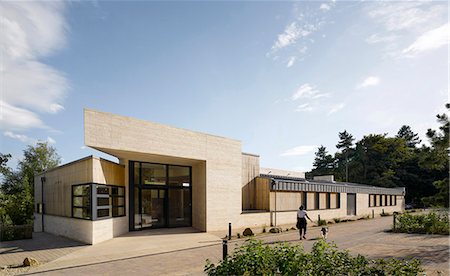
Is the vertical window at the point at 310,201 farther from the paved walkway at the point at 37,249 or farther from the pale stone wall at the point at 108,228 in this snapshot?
the paved walkway at the point at 37,249

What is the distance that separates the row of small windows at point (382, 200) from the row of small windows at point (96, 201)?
95.6 feet

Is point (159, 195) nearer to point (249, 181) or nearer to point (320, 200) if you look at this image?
point (249, 181)

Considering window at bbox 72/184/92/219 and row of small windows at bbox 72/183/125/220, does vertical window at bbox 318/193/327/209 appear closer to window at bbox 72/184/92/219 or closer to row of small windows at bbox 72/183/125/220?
row of small windows at bbox 72/183/125/220

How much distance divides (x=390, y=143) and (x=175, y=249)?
56.0 m

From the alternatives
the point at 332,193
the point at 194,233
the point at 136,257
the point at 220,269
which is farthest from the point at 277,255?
the point at 332,193

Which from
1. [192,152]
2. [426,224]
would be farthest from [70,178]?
[426,224]

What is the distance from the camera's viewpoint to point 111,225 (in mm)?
15219

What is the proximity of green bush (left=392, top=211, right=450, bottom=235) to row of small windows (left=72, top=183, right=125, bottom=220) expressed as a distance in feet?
50.3

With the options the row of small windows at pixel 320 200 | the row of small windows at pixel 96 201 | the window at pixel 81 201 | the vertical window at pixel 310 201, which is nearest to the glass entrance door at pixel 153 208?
the row of small windows at pixel 96 201

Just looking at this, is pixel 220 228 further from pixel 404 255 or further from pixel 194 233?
pixel 404 255

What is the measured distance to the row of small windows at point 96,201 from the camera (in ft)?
45.4

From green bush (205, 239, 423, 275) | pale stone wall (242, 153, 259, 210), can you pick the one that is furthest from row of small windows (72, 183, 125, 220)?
pale stone wall (242, 153, 259, 210)

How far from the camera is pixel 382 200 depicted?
125 ft

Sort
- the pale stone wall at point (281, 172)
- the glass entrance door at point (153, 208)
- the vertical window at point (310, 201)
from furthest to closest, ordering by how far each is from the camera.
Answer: the pale stone wall at point (281, 172), the vertical window at point (310, 201), the glass entrance door at point (153, 208)
